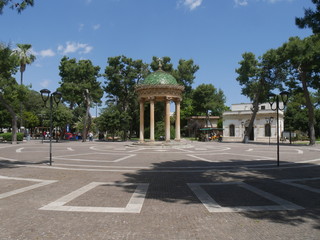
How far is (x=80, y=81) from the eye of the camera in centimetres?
4581

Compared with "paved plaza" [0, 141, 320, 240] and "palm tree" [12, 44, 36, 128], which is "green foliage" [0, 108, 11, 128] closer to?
"palm tree" [12, 44, 36, 128]

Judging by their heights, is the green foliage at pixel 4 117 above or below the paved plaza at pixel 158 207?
above

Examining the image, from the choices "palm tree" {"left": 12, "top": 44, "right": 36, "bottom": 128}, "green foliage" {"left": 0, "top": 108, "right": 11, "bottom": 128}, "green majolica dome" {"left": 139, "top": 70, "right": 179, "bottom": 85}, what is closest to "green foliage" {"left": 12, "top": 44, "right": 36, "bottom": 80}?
"palm tree" {"left": 12, "top": 44, "right": 36, "bottom": 128}

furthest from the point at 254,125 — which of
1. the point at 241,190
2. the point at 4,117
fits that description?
the point at 4,117

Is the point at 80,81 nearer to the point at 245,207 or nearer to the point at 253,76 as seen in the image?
the point at 253,76

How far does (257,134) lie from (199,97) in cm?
2016

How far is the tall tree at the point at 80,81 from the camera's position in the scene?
145 ft

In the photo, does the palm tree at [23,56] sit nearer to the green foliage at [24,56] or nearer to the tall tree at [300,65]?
the green foliage at [24,56]

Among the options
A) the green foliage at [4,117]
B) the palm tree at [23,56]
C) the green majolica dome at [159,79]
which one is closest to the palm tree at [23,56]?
the palm tree at [23,56]

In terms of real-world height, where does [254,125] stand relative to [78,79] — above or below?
below

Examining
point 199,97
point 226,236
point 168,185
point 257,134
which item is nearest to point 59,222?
point 226,236

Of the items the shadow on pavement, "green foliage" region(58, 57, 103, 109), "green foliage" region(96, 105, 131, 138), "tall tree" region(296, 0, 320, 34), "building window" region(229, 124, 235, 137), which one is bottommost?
the shadow on pavement

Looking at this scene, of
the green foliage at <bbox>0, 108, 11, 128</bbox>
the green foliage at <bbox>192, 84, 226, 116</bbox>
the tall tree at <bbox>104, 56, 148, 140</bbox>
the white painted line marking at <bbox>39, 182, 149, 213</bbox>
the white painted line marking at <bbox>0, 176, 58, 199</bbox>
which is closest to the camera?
the white painted line marking at <bbox>39, 182, 149, 213</bbox>

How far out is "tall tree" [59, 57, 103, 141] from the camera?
44.1 metres
